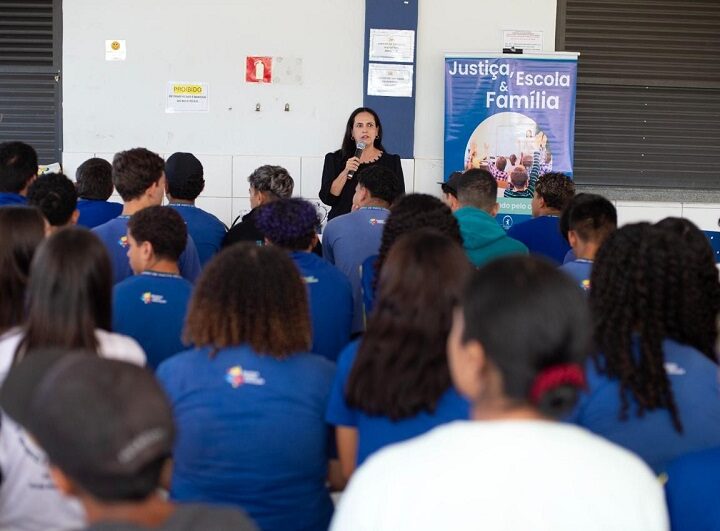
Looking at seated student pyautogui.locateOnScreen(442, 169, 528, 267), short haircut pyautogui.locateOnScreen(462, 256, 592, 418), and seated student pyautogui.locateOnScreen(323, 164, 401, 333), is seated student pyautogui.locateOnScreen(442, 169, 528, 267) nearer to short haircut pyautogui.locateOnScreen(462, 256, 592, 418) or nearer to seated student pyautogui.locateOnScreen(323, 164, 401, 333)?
seated student pyautogui.locateOnScreen(323, 164, 401, 333)

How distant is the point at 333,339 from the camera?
3029mm

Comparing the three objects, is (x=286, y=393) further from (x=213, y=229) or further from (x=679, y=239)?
(x=213, y=229)

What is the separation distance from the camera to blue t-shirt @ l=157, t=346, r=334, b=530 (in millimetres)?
1941

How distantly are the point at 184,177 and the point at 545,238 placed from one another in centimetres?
176

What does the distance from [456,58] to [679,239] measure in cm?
415

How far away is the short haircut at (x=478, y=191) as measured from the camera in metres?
4.09

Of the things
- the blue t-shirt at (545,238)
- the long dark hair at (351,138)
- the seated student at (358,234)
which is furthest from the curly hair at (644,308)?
the long dark hair at (351,138)

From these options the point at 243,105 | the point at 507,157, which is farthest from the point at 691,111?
the point at 243,105

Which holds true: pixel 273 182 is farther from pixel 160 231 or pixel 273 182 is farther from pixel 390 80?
pixel 390 80

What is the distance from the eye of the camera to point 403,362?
1795mm

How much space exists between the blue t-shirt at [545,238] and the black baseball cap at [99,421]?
3.33 meters

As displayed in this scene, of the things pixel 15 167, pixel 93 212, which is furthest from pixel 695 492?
pixel 15 167

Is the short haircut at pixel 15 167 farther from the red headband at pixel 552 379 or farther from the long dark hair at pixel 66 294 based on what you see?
the red headband at pixel 552 379

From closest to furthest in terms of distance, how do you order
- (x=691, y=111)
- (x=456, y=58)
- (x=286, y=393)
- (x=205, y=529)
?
1. (x=205, y=529)
2. (x=286, y=393)
3. (x=456, y=58)
4. (x=691, y=111)
